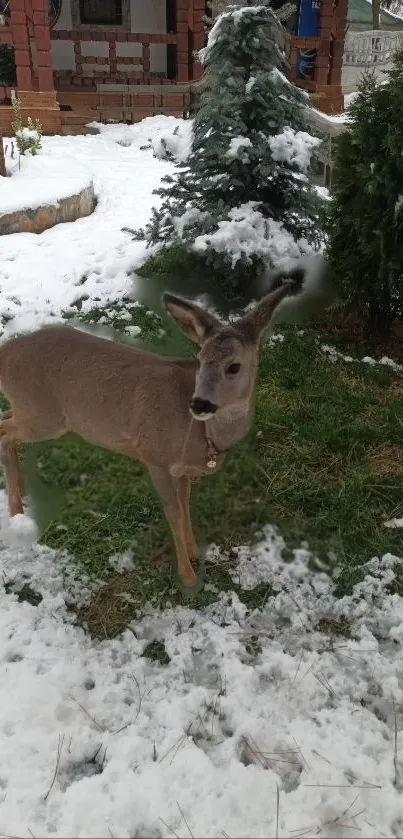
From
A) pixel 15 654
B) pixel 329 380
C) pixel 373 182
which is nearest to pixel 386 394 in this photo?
pixel 329 380

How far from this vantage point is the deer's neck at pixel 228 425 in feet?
8.31

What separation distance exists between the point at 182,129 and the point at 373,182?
2.73 metres

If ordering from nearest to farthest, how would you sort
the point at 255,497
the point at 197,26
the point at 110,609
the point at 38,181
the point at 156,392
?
the point at 156,392 → the point at 110,609 → the point at 255,497 → the point at 38,181 → the point at 197,26

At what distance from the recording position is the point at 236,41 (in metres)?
5.55

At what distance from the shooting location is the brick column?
15672 millimetres

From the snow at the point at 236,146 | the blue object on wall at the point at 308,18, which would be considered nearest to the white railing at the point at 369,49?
the blue object on wall at the point at 308,18

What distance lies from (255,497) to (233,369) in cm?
163

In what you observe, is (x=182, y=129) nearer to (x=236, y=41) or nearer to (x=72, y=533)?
(x=236, y=41)

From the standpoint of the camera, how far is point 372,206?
4.97 meters

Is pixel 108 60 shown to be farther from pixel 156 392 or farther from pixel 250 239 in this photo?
pixel 156 392

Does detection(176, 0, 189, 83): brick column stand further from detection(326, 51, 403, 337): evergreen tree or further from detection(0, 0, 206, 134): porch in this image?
detection(326, 51, 403, 337): evergreen tree

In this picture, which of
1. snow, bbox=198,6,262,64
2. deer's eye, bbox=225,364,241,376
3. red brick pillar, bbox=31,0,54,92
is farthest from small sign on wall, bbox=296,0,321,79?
deer's eye, bbox=225,364,241,376

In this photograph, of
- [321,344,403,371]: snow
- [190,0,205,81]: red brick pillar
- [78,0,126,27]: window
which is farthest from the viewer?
[78,0,126,27]: window

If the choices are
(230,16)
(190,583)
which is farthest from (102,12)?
(190,583)
